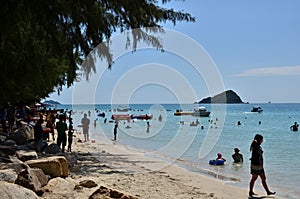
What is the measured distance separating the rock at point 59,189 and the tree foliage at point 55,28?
9.46ft

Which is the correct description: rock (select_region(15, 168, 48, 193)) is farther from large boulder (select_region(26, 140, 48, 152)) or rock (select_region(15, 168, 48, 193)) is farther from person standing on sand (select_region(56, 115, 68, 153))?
person standing on sand (select_region(56, 115, 68, 153))

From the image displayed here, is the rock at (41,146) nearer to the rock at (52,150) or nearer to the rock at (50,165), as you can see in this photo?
the rock at (52,150)

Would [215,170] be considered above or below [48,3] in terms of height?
below

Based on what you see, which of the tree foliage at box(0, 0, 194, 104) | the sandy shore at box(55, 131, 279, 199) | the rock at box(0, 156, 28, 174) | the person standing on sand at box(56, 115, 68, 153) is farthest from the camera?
the person standing on sand at box(56, 115, 68, 153)

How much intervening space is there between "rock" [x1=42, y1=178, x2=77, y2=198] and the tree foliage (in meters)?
2.88

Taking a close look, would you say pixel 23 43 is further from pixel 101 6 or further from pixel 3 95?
pixel 3 95

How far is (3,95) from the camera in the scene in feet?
50.1

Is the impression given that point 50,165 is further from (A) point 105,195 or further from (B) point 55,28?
(B) point 55,28

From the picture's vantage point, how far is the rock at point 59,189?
8500mm

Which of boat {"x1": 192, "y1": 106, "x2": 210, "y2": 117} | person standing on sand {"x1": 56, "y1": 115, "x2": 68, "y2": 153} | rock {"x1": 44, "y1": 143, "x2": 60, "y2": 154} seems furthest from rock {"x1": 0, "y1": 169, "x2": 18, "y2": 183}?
boat {"x1": 192, "y1": 106, "x2": 210, "y2": 117}

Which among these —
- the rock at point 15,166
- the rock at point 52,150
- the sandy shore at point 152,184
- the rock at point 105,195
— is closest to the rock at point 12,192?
the rock at point 105,195

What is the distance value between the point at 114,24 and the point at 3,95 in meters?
4.61

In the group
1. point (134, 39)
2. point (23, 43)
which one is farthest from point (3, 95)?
point (134, 39)

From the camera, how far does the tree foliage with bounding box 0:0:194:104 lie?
7.20 metres
